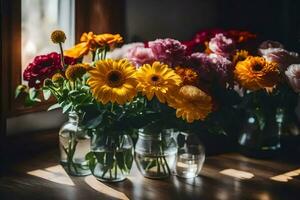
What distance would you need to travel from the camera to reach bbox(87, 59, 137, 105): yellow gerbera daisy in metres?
1.25

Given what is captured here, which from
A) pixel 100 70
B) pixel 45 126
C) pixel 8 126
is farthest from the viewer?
pixel 45 126

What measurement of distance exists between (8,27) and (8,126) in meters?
0.26

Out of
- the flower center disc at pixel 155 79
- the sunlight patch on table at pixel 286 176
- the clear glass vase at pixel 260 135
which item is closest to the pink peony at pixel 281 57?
the clear glass vase at pixel 260 135

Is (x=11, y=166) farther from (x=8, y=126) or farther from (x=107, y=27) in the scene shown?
(x=107, y=27)

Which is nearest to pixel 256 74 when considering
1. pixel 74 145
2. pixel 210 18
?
pixel 74 145

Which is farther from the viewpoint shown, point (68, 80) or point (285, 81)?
point (285, 81)

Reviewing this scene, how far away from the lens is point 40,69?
1.33 m

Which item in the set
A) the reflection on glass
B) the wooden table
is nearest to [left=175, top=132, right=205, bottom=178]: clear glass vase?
the wooden table

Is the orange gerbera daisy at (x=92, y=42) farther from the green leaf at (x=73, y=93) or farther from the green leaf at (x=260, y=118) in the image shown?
the green leaf at (x=260, y=118)

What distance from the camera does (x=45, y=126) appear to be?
5.33 ft

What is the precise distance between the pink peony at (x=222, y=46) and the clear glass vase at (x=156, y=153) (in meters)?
0.29

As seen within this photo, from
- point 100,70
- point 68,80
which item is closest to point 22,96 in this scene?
point 68,80

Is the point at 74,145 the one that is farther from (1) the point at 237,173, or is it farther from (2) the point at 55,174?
(1) the point at 237,173

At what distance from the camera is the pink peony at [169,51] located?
1.39 meters
